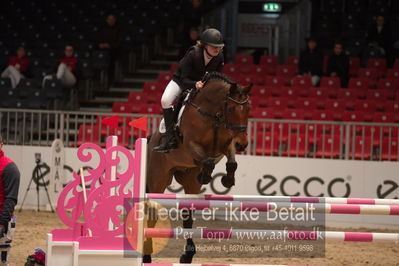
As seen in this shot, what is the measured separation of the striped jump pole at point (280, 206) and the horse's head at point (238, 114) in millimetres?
677

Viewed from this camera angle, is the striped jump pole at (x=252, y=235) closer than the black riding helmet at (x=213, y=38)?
Yes

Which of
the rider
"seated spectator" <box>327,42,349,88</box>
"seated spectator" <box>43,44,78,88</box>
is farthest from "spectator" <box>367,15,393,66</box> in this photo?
the rider

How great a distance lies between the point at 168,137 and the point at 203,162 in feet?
2.75

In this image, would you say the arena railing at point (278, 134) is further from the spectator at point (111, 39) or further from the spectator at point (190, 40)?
the spectator at point (111, 39)

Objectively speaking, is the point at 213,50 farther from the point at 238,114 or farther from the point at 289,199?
the point at 289,199

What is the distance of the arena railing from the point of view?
1191cm

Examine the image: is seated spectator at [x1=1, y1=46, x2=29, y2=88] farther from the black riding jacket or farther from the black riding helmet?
the black riding helmet

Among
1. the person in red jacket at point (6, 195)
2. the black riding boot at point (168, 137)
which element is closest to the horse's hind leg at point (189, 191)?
the black riding boot at point (168, 137)

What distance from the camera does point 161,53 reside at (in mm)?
17656

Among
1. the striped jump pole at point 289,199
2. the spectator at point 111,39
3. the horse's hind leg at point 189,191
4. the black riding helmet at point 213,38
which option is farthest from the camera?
the spectator at point 111,39

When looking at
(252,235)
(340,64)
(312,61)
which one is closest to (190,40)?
(312,61)

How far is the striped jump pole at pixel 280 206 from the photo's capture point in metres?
6.32

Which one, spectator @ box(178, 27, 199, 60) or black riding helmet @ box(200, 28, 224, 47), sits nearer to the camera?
black riding helmet @ box(200, 28, 224, 47)

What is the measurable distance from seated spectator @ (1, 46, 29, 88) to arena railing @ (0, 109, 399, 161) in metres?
2.41
